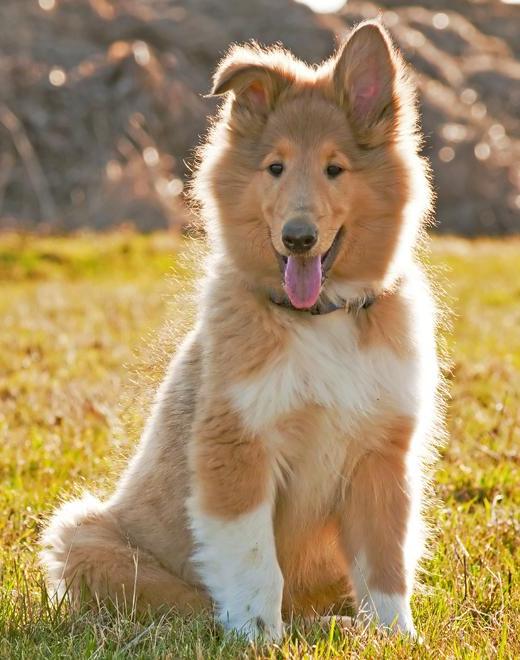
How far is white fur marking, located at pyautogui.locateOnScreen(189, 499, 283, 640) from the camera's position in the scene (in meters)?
3.99

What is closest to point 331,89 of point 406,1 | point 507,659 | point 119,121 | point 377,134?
point 377,134

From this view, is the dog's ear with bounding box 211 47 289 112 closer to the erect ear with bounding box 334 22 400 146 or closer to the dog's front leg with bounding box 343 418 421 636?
the erect ear with bounding box 334 22 400 146

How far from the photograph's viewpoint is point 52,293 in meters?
12.1

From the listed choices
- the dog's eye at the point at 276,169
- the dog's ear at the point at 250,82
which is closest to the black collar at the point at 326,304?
the dog's eye at the point at 276,169

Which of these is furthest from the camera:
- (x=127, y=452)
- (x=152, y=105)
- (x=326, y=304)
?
(x=152, y=105)

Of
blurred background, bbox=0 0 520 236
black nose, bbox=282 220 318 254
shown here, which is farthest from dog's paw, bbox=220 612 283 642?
blurred background, bbox=0 0 520 236

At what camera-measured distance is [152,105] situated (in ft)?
76.1

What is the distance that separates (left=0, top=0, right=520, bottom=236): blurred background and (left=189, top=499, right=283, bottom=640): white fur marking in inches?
549

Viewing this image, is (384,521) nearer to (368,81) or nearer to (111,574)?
(111,574)

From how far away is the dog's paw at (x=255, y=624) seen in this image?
3.95m

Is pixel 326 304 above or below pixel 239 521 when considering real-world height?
above

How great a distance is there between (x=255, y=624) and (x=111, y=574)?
1.98ft

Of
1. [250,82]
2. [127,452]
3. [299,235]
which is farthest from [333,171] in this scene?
[127,452]

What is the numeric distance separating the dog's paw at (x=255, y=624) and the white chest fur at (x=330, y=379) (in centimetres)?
67
